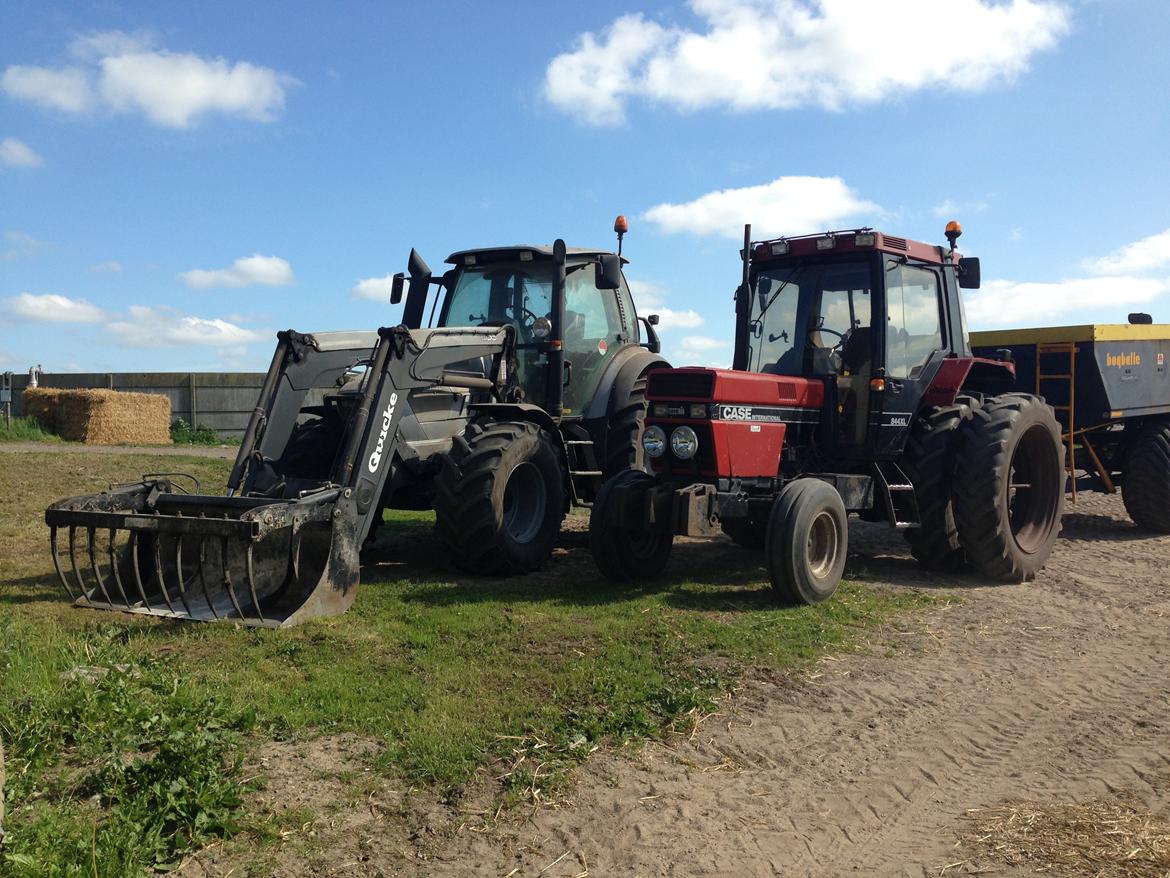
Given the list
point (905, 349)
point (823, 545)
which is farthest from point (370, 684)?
point (905, 349)

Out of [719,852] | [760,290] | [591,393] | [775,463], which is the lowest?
[719,852]

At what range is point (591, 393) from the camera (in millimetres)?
9281

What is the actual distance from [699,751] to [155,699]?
247 cm

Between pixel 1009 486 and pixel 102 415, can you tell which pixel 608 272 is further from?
pixel 102 415

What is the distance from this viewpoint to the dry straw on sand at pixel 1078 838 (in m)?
3.46

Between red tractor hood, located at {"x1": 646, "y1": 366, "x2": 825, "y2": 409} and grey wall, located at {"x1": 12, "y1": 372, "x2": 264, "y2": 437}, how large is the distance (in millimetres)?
16709

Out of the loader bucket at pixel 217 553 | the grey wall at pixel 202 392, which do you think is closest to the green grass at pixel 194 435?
the grey wall at pixel 202 392

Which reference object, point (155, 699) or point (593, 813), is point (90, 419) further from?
point (593, 813)

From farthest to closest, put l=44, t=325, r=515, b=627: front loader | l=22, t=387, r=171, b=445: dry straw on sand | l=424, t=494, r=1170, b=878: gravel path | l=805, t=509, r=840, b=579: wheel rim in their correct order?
l=22, t=387, r=171, b=445: dry straw on sand → l=805, t=509, r=840, b=579: wheel rim → l=44, t=325, r=515, b=627: front loader → l=424, t=494, r=1170, b=878: gravel path

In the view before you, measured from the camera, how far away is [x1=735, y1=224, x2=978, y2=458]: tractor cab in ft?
25.8

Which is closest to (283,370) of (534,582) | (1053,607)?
(534,582)

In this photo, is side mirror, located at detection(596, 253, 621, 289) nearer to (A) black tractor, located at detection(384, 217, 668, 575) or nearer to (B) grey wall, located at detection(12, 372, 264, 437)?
(A) black tractor, located at detection(384, 217, 668, 575)

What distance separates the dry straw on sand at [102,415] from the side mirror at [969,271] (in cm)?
1690

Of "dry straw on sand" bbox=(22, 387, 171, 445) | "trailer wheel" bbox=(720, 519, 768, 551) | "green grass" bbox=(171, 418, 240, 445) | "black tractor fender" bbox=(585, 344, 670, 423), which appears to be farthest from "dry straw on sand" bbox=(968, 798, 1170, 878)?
"green grass" bbox=(171, 418, 240, 445)
